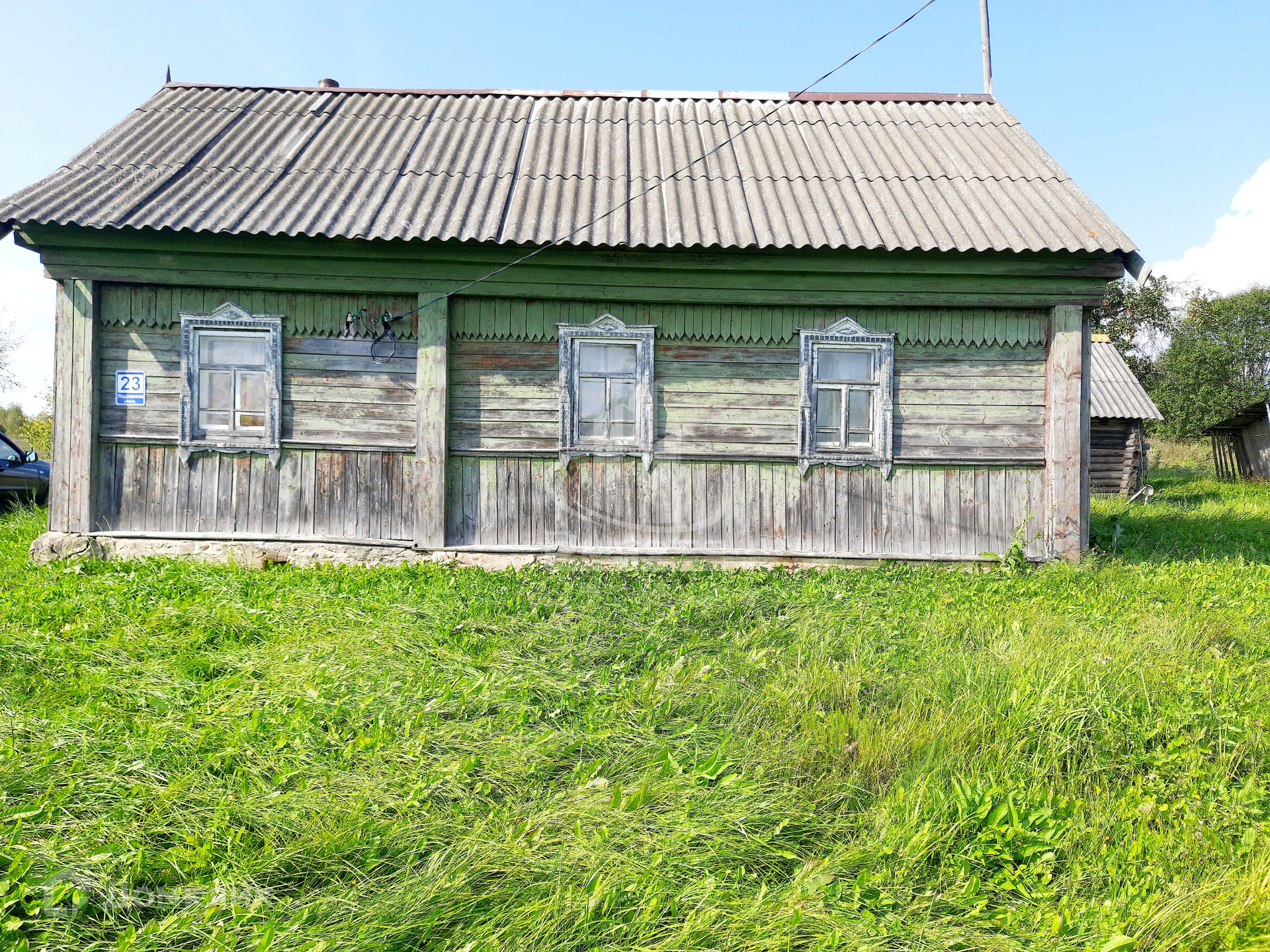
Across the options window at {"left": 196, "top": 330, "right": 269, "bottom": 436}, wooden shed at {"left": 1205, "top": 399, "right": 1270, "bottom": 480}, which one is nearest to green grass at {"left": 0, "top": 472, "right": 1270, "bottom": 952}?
window at {"left": 196, "top": 330, "right": 269, "bottom": 436}

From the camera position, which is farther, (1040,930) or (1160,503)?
(1160,503)

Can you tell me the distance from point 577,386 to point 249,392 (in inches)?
126

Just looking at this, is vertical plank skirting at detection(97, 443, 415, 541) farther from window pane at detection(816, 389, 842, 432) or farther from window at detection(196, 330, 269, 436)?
window pane at detection(816, 389, 842, 432)

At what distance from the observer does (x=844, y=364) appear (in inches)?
277

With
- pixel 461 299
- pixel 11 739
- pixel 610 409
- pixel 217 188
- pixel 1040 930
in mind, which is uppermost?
pixel 217 188

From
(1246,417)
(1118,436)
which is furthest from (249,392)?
(1246,417)

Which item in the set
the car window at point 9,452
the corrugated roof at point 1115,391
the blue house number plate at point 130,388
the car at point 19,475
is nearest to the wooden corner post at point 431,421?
the blue house number plate at point 130,388

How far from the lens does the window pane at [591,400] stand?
700cm

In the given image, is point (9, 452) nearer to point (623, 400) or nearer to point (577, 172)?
point (577, 172)

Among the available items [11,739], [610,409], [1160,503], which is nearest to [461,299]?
[610,409]

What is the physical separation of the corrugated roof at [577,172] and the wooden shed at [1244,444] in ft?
55.5

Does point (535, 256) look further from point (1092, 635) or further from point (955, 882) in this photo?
point (955, 882)

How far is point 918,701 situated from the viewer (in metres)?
3.55

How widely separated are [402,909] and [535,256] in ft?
18.8
